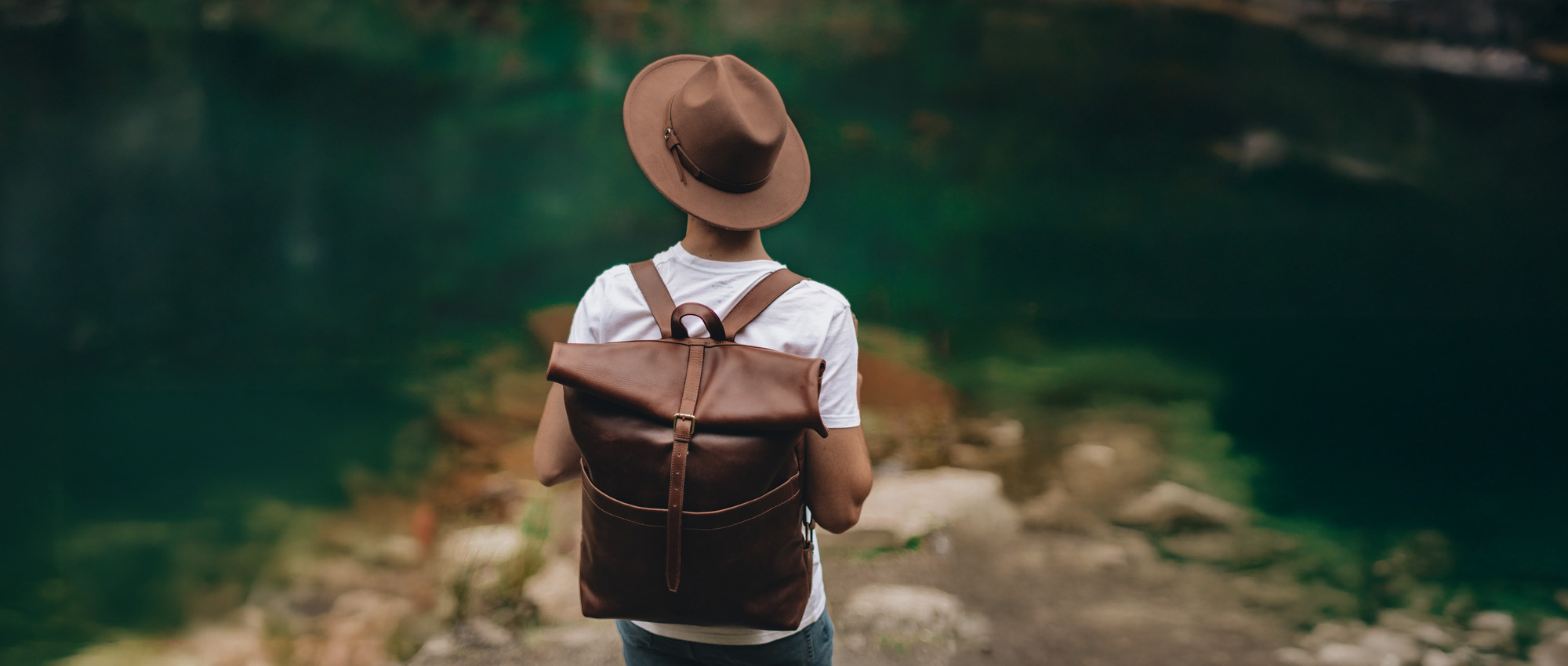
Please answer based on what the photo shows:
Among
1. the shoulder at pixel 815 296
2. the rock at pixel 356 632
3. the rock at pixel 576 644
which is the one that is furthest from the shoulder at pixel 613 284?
the rock at pixel 356 632

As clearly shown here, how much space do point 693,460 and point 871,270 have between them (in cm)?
224

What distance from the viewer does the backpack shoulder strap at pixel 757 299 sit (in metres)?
1.12

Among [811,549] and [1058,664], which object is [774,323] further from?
[1058,664]

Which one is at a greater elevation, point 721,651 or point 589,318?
point 589,318

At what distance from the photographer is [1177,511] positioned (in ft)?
10.1

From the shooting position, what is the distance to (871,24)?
10.3ft

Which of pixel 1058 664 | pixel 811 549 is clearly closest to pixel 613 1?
pixel 811 549

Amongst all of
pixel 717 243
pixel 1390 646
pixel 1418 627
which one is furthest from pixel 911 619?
pixel 717 243

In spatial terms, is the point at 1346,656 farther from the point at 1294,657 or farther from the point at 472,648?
the point at 472,648

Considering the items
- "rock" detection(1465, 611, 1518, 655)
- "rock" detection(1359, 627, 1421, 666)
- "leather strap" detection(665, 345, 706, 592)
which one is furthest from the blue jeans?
"rock" detection(1465, 611, 1518, 655)

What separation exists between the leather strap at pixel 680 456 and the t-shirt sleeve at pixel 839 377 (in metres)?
0.16

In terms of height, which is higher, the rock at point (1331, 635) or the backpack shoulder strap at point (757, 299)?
the rock at point (1331, 635)

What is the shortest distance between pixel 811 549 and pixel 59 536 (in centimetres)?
282

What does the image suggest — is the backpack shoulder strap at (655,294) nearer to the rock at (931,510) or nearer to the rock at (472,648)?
the rock at (472,648)
